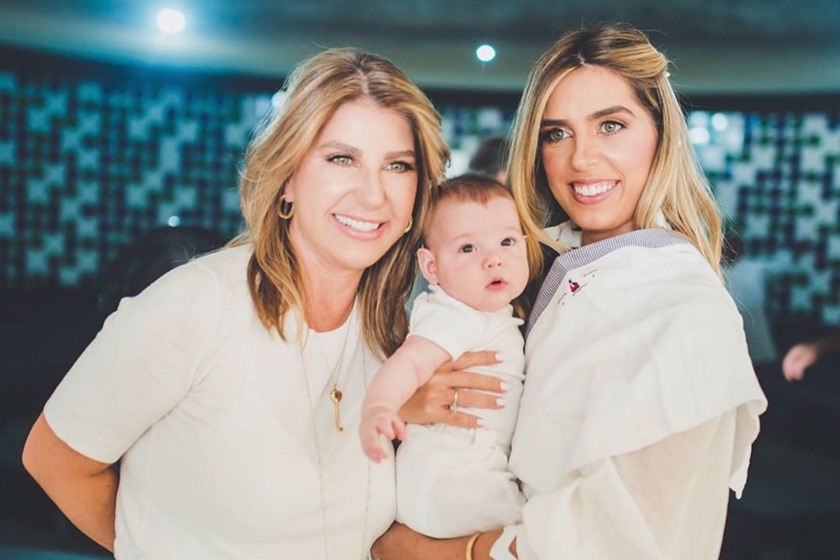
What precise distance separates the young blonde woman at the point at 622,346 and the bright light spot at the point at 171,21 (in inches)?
119

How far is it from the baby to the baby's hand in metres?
0.13

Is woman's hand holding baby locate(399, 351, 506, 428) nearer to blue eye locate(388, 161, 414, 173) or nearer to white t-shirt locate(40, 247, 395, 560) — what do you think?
white t-shirt locate(40, 247, 395, 560)

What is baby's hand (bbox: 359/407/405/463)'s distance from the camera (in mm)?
1511

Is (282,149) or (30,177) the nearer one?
(282,149)

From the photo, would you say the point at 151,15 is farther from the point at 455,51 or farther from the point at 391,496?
the point at 391,496

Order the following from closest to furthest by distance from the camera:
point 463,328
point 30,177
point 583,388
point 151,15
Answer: point 583,388
point 463,328
point 151,15
point 30,177

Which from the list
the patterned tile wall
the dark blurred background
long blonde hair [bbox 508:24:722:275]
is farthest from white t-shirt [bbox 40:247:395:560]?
the patterned tile wall

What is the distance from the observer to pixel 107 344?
1.75m

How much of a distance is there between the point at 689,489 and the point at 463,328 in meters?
0.59

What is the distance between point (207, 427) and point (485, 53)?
3776 mm

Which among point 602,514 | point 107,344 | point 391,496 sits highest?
point 107,344

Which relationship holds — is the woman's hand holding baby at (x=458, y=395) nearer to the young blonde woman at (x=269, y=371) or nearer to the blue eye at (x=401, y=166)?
the young blonde woman at (x=269, y=371)

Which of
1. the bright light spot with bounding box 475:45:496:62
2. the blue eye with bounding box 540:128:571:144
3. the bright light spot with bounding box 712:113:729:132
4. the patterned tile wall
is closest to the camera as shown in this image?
the blue eye with bounding box 540:128:571:144

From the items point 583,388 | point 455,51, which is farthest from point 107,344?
point 455,51
